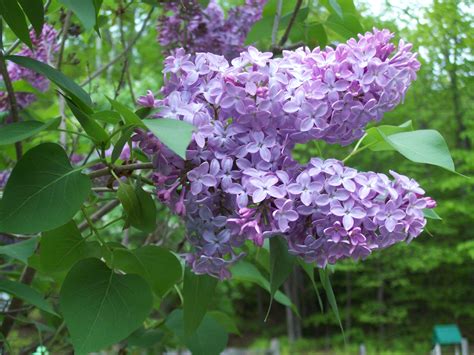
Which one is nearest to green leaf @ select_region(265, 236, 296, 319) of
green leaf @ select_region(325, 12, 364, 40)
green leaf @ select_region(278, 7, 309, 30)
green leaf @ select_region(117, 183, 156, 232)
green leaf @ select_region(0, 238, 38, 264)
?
green leaf @ select_region(117, 183, 156, 232)

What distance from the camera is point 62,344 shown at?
1618mm

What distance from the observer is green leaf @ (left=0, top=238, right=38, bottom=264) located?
104 cm

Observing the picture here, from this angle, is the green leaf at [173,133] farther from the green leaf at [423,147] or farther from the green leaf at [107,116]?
the green leaf at [423,147]

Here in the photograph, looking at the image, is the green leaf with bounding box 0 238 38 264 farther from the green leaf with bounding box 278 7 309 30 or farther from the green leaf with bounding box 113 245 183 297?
the green leaf with bounding box 278 7 309 30

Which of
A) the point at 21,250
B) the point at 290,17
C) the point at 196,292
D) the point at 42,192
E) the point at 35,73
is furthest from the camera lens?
the point at 35,73

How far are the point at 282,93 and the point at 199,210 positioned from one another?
0.54ft

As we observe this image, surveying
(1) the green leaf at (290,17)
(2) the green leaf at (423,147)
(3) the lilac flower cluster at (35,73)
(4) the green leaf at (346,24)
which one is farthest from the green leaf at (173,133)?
(3) the lilac flower cluster at (35,73)

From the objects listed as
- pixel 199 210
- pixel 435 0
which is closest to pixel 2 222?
pixel 199 210

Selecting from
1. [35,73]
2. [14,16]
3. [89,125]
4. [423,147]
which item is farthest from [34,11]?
[35,73]

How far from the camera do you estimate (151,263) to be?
934mm

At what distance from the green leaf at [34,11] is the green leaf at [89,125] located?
0.38 ft

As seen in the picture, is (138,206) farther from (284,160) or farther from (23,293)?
(23,293)

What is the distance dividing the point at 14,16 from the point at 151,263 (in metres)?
0.39

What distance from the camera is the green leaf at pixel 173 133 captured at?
0.56 meters
